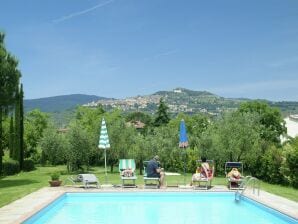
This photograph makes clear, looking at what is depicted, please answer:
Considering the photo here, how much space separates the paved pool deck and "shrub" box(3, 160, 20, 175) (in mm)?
14601

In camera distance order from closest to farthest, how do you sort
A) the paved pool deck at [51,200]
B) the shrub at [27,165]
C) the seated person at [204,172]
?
the paved pool deck at [51,200] < the seated person at [204,172] < the shrub at [27,165]

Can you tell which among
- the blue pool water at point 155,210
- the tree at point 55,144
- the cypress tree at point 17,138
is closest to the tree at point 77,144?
the tree at point 55,144

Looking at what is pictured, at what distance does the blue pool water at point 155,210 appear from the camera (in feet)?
40.4

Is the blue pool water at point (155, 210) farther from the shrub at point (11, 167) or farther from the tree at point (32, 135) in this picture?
the tree at point (32, 135)

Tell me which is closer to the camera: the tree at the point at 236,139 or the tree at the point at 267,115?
the tree at the point at 236,139

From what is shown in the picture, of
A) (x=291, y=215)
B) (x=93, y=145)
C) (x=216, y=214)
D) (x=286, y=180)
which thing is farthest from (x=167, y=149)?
(x=291, y=215)

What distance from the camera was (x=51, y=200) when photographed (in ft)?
A: 47.2

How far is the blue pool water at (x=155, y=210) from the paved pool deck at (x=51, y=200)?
0.68 feet

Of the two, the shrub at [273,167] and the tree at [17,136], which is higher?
the tree at [17,136]

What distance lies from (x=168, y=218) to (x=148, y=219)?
59 centimetres

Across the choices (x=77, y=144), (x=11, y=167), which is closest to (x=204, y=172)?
(x=77, y=144)

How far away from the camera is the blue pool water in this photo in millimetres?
12328

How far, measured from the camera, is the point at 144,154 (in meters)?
30.1

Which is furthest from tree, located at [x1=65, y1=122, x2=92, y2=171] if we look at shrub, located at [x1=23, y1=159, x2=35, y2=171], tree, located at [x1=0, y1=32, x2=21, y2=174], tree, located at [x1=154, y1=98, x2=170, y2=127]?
tree, located at [x1=154, y1=98, x2=170, y2=127]
